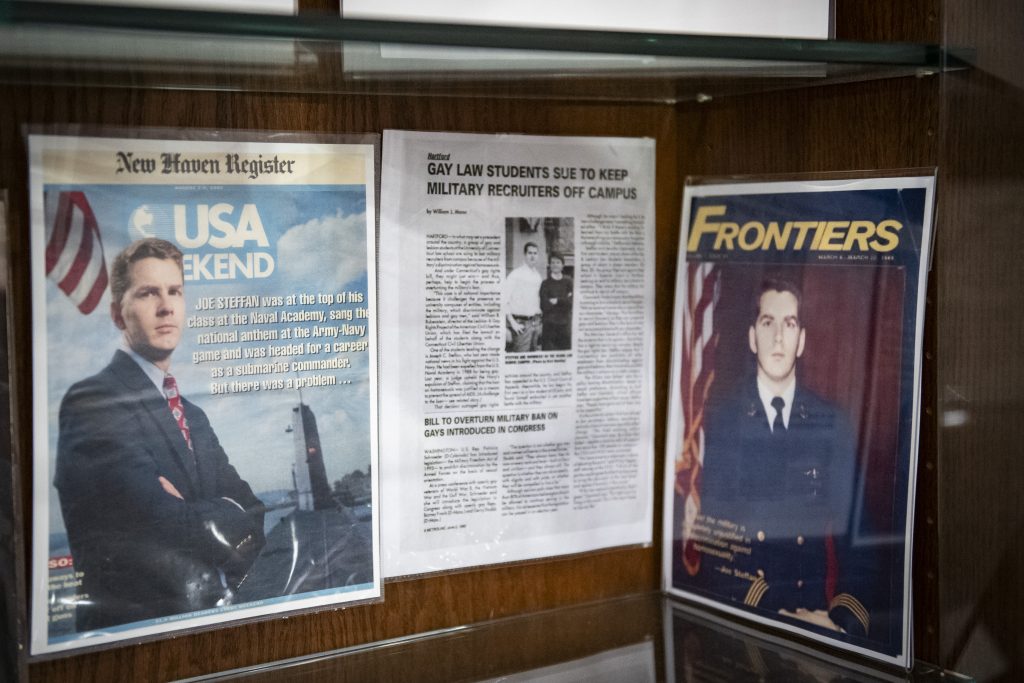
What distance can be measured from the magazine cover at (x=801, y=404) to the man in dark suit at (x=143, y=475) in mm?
462

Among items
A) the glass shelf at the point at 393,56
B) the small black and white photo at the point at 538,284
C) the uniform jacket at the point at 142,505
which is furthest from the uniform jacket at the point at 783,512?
the uniform jacket at the point at 142,505

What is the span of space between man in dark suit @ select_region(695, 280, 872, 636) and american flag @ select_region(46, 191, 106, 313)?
0.58 meters

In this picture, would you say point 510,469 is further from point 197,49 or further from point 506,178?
point 197,49

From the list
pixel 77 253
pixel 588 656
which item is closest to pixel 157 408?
pixel 77 253

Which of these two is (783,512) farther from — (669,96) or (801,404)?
(669,96)

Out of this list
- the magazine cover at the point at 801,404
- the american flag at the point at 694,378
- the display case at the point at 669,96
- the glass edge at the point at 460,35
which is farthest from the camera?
the american flag at the point at 694,378

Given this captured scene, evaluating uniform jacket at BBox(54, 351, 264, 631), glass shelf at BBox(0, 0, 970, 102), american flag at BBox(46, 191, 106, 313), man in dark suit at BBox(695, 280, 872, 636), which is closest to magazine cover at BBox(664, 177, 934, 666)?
man in dark suit at BBox(695, 280, 872, 636)

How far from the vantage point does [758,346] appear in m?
0.92

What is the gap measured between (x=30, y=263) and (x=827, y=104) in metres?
0.69

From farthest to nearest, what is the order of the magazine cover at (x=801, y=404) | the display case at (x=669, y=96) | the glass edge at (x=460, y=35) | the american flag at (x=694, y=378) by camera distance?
the american flag at (x=694, y=378) → the magazine cover at (x=801, y=404) → the display case at (x=669, y=96) → the glass edge at (x=460, y=35)

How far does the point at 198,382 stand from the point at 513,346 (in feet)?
0.96

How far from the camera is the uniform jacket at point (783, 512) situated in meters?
0.85

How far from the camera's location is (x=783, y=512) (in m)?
0.90

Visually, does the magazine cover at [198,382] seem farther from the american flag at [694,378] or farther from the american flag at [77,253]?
the american flag at [694,378]
